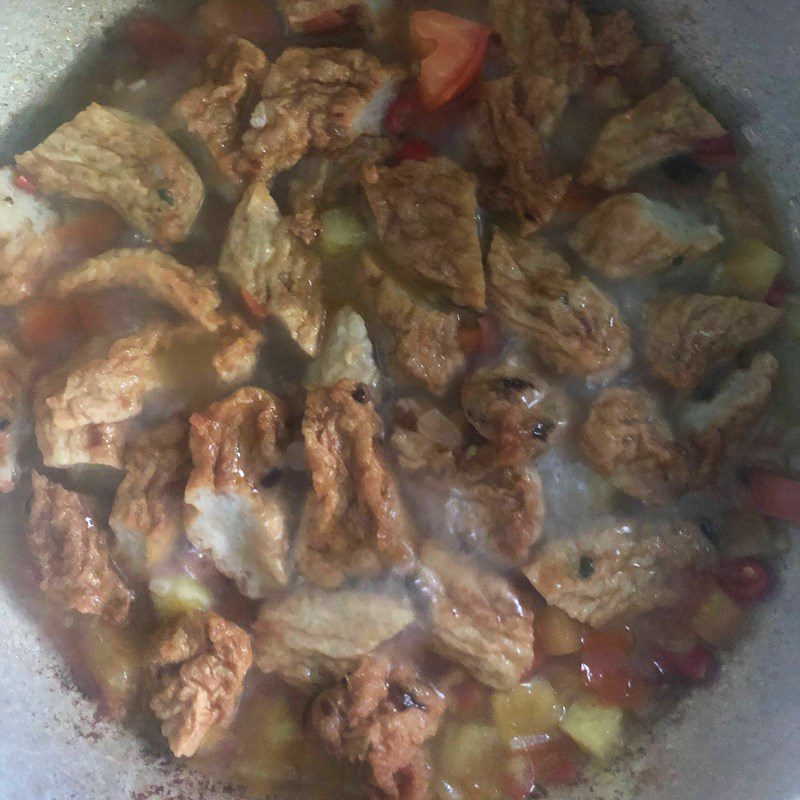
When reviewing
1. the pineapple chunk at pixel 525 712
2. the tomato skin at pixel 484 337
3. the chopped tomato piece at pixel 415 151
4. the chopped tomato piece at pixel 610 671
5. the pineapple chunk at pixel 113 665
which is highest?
the chopped tomato piece at pixel 415 151

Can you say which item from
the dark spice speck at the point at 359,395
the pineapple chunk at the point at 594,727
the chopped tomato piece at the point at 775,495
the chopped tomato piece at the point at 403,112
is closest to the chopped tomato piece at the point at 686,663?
the pineapple chunk at the point at 594,727

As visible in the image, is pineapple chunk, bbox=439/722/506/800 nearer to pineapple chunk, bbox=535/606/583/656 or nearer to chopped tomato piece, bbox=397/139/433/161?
pineapple chunk, bbox=535/606/583/656

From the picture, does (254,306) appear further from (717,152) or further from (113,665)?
(717,152)

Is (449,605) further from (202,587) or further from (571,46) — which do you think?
(571,46)

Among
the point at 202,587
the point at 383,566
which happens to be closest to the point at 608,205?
the point at 383,566

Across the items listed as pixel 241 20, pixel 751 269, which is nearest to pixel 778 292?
pixel 751 269

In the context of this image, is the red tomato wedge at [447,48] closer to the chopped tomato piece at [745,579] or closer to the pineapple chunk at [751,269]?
the pineapple chunk at [751,269]

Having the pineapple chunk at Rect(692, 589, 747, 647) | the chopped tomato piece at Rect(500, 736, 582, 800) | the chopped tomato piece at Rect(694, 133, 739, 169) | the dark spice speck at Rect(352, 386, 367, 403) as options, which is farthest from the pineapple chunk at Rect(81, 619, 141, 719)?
the chopped tomato piece at Rect(694, 133, 739, 169)
